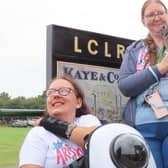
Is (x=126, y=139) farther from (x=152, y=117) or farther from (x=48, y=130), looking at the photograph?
(x=152, y=117)

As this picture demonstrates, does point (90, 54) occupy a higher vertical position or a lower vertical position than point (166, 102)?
higher

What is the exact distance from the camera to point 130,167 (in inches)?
60.7

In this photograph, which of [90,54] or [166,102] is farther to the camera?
[90,54]

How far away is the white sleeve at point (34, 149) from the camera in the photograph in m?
2.19

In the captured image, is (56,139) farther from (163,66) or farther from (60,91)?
(163,66)

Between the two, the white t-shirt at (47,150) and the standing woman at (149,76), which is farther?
the standing woman at (149,76)

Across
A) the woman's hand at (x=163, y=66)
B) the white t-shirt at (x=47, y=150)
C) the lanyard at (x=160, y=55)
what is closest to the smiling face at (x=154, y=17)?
the lanyard at (x=160, y=55)

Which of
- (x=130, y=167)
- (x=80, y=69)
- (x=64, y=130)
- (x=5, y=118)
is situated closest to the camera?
(x=130, y=167)

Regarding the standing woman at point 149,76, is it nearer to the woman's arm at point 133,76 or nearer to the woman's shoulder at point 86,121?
the woman's arm at point 133,76

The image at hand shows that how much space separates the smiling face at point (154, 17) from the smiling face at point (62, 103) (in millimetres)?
613

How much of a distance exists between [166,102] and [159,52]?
0.94ft

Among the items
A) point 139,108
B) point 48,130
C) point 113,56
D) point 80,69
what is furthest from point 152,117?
point 113,56

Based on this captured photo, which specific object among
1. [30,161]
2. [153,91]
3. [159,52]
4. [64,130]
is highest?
[159,52]

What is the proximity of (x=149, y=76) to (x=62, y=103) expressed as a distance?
0.50 m
